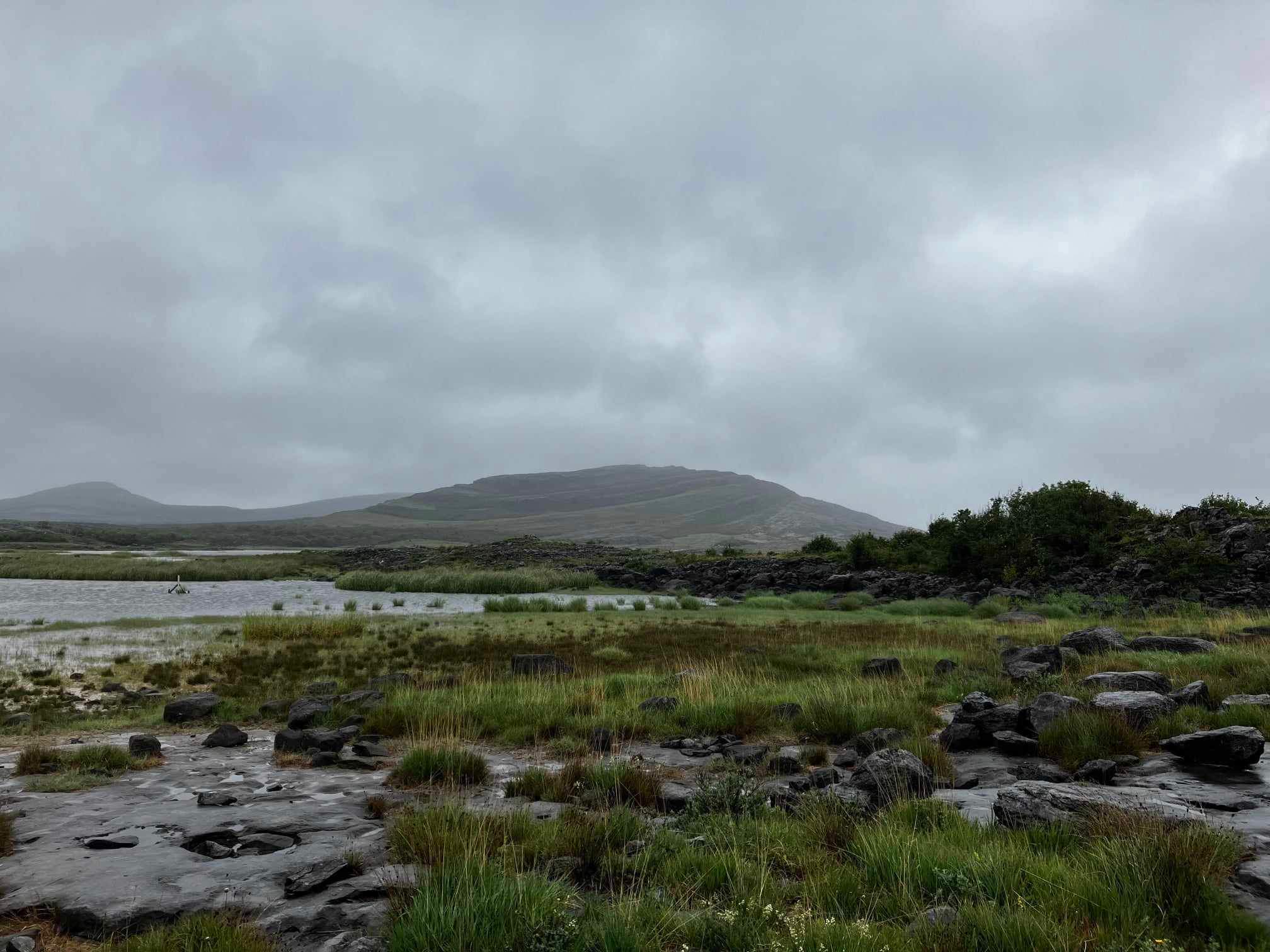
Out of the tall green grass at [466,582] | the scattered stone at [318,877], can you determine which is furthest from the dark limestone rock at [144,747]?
the tall green grass at [466,582]

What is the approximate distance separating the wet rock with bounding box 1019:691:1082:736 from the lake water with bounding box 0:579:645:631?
117ft

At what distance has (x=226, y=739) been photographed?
1170 cm

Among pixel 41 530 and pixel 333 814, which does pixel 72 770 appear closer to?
pixel 333 814

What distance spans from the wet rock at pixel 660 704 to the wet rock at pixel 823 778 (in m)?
4.89

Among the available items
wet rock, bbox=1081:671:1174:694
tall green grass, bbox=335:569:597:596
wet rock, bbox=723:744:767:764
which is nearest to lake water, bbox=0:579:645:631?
tall green grass, bbox=335:569:597:596

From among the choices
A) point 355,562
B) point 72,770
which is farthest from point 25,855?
point 355,562

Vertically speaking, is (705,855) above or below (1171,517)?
below

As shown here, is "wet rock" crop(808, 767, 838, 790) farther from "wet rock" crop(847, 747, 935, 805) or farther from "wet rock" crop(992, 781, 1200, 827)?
"wet rock" crop(992, 781, 1200, 827)

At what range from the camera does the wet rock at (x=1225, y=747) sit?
8.46 metres

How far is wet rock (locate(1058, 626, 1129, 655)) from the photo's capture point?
60.7 ft

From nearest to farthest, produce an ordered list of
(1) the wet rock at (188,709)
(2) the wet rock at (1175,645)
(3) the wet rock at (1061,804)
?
(3) the wet rock at (1061,804) < (1) the wet rock at (188,709) < (2) the wet rock at (1175,645)

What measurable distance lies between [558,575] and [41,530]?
15781 centimetres

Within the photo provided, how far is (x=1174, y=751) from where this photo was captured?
29.9 feet

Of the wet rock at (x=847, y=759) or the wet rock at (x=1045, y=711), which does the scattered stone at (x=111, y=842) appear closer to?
the wet rock at (x=847, y=759)
